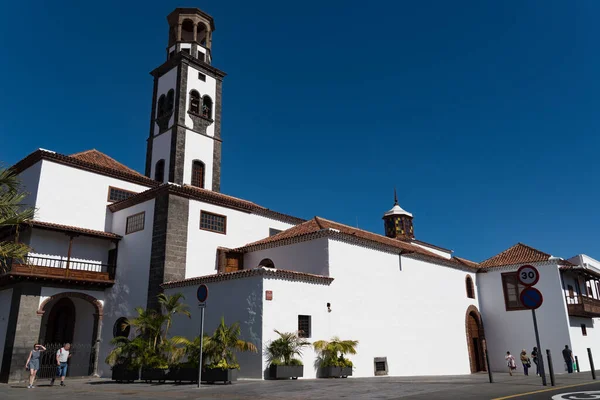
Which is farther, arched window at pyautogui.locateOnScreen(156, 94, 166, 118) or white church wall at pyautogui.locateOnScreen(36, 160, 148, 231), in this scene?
arched window at pyautogui.locateOnScreen(156, 94, 166, 118)

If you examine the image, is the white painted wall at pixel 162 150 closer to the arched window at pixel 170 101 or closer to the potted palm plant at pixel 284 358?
the arched window at pixel 170 101

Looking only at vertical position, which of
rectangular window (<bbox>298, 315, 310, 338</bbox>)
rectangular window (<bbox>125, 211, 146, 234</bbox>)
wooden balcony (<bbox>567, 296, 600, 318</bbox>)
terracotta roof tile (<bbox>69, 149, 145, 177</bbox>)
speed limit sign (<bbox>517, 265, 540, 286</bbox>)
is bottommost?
rectangular window (<bbox>298, 315, 310, 338</bbox>)

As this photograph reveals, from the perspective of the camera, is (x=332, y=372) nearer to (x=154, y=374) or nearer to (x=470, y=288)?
(x=154, y=374)

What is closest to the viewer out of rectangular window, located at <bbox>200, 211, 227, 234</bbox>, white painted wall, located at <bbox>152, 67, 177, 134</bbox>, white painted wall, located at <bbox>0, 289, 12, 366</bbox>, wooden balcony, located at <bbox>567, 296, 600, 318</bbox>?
white painted wall, located at <bbox>0, 289, 12, 366</bbox>

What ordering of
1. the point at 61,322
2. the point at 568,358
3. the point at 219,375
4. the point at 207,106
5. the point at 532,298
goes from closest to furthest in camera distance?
the point at 532,298, the point at 219,375, the point at 61,322, the point at 568,358, the point at 207,106

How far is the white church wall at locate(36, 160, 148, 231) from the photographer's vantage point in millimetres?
24328

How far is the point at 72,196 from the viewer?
82.8ft

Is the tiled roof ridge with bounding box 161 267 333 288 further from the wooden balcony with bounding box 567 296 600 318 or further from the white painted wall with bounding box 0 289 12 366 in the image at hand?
the wooden balcony with bounding box 567 296 600 318

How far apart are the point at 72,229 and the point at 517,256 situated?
89.6ft

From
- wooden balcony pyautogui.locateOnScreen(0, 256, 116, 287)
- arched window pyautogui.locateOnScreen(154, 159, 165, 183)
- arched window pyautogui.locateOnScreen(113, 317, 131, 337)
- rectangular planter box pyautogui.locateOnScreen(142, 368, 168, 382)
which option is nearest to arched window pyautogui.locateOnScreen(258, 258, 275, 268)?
arched window pyautogui.locateOnScreen(113, 317, 131, 337)

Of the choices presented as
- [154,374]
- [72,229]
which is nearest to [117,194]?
[72,229]

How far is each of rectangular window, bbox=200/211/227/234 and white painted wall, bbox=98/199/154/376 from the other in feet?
8.49

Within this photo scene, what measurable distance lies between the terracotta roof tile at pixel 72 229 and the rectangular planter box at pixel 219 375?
1215cm

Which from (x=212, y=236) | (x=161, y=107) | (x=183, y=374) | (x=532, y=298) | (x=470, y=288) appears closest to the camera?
(x=532, y=298)
